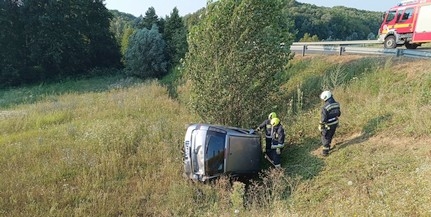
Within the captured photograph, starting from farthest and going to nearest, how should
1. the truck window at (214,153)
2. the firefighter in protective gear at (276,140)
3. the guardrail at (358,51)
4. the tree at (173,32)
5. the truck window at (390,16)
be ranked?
1. the tree at (173,32)
2. the truck window at (390,16)
3. the guardrail at (358,51)
4. the firefighter in protective gear at (276,140)
5. the truck window at (214,153)

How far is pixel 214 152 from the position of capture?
7.04m

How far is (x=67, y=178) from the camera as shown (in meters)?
7.82

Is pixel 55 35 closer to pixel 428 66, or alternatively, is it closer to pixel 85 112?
pixel 85 112

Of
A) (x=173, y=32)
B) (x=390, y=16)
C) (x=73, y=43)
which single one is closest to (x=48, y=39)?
(x=73, y=43)

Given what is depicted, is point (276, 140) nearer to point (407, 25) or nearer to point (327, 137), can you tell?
point (327, 137)

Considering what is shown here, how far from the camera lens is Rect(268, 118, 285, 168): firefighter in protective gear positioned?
25.6 ft

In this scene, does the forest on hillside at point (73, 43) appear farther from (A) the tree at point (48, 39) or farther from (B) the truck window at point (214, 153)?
(B) the truck window at point (214, 153)

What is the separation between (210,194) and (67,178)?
12.3 ft

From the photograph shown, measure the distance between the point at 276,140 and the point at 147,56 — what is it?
23.9m

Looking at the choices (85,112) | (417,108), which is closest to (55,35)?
(85,112)

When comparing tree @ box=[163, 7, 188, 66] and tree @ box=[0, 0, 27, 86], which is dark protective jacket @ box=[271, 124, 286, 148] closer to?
tree @ box=[163, 7, 188, 66]

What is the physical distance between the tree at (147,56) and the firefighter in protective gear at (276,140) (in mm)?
23562

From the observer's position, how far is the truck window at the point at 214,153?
701 centimetres

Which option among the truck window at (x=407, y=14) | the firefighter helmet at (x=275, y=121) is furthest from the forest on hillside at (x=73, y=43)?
the firefighter helmet at (x=275, y=121)
